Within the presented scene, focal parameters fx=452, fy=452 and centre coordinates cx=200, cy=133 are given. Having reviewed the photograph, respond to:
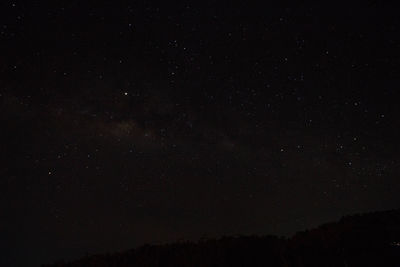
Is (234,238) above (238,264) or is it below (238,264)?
above

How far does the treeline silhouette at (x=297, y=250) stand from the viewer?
11312 millimetres

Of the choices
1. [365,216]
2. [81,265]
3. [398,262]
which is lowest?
[398,262]

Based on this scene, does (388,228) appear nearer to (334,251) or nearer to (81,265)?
(334,251)

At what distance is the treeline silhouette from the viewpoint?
11.3 meters

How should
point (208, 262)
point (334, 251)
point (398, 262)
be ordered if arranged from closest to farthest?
point (398, 262) → point (334, 251) → point (208, 262)

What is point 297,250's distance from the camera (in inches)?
472

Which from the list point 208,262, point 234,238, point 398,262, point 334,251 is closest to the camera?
point 398,262

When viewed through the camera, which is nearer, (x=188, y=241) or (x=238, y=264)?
(x=238, y=264)

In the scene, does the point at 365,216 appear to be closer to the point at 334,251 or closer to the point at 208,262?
the point at 334,251

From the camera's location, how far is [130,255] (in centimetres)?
1371

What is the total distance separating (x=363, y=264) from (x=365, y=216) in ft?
10.7

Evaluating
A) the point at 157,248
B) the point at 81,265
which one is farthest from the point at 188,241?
the point at 81,265

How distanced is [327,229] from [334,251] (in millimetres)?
1417

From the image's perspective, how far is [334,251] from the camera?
11602 mm
